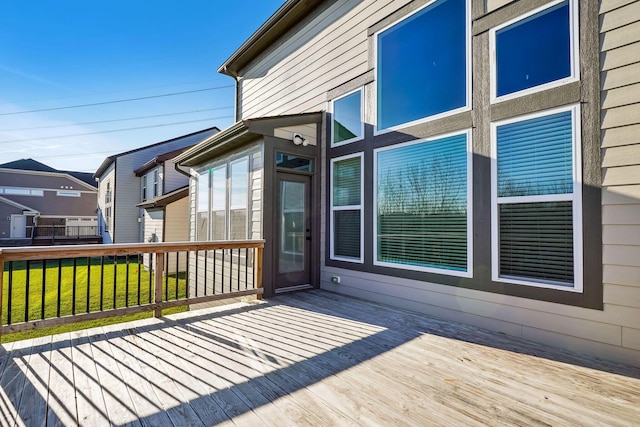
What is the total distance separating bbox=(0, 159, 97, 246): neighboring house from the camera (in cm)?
2219

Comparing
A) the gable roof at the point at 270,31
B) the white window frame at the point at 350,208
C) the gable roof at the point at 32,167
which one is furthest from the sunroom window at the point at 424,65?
the gable roof at the point at 32,167

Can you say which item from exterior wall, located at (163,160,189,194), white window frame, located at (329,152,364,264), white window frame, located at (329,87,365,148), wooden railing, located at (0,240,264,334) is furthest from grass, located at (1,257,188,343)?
exterior wall, located at (163,160,189,194)

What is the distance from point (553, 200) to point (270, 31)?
5.79 m

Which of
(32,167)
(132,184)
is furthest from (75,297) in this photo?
(32,167)

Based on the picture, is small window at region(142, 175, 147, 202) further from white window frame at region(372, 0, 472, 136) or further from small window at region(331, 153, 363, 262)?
white window frame at region(372, 0, 472, 136)

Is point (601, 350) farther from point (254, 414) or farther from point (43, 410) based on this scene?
point (43, 410)

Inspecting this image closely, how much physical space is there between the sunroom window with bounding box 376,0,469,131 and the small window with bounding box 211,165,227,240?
327 centimetres

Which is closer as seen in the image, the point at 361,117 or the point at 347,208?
the point at 361,117

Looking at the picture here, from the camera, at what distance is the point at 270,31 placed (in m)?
6.12

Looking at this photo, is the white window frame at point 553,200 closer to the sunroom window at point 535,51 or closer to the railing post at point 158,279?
the sunroom window at point 535,51

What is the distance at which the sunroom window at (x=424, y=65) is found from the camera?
3.53 metres

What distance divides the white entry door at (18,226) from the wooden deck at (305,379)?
90.6 feet

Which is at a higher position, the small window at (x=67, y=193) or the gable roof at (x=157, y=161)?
the gable roof at (x=157, y=161)

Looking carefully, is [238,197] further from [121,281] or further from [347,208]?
[121,281]
